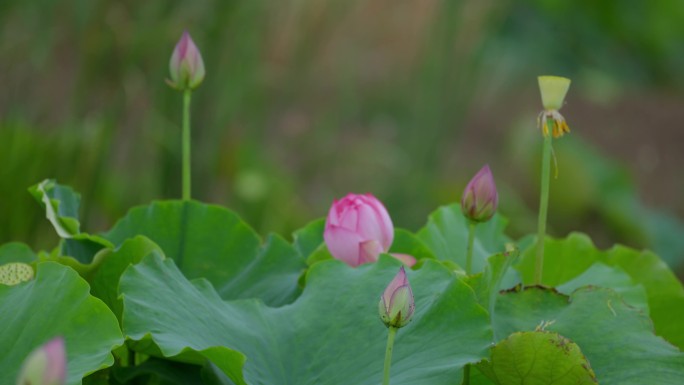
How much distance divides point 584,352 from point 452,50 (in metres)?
2.65

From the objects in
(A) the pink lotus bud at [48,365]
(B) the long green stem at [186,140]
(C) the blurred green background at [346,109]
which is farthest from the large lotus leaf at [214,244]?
(C) the blurred green background at [346,109]

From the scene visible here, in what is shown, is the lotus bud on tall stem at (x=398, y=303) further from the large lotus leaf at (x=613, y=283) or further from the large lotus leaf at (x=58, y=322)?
the large lotus leaf at (x=613, y=283)

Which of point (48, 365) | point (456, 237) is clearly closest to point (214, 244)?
point (456, 237)

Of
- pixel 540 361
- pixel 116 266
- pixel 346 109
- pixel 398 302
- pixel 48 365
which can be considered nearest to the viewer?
pixel 48 365

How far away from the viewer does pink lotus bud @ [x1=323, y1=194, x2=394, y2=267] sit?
32.2 inches

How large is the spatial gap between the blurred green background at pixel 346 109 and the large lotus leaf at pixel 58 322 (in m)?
1.73

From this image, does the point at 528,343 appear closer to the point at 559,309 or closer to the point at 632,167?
the point at 559,309

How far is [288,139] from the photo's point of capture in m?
4.18

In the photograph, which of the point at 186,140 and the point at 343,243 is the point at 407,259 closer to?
the point at 343,243

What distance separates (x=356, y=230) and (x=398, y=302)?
0.74 ft

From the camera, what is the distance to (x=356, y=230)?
0.82 metres

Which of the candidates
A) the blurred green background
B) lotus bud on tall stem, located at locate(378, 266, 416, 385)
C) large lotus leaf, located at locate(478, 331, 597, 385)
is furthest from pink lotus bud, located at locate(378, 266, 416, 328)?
the blurred green background

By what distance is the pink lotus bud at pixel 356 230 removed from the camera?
82cm

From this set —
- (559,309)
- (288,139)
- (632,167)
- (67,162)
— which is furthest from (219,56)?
(632,167)
